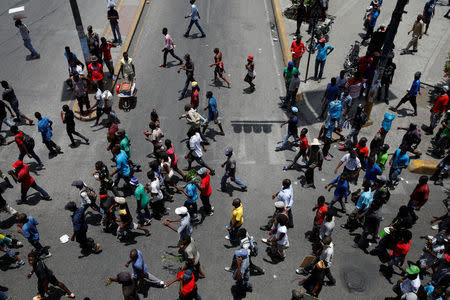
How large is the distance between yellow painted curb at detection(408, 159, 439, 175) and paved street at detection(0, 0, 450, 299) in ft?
1.19

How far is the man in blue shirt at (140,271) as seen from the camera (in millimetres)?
8685

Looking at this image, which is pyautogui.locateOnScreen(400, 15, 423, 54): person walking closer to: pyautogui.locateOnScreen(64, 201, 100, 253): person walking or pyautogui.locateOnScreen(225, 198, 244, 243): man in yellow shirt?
pyautogui.locateOnScreen(225, 198, 244, 243): man in yellow shirt

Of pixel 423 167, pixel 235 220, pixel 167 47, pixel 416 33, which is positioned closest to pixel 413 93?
pixel 423 167

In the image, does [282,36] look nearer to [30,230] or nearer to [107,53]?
[107,53]

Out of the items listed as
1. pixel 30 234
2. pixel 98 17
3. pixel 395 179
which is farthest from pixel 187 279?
pixel 98 17

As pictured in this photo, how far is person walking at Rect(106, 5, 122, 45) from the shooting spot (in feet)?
58.4

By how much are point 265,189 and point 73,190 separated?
19.6 ft

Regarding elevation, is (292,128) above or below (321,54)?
below

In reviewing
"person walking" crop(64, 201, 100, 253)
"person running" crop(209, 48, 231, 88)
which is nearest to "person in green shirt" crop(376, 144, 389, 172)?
"person running" crop(209, 48, 231, 88)

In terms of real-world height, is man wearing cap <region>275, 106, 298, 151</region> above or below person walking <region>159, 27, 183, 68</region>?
below

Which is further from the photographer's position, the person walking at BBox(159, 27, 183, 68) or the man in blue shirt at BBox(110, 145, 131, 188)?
the person walking at BBox(159, 27, 183, 68)

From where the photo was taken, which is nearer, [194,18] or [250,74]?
[250,74]

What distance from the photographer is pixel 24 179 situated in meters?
11.1

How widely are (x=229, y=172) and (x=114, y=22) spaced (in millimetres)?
10596
